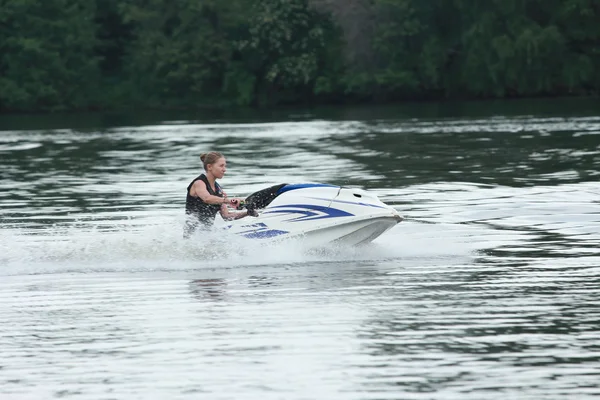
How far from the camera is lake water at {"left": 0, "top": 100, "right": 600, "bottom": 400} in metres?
8.82

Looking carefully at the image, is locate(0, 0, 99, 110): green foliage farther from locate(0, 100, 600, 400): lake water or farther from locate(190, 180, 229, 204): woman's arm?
locate(190, 180, 229, 204): woman's arm

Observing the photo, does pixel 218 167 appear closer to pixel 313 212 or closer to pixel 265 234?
pixel 265 234

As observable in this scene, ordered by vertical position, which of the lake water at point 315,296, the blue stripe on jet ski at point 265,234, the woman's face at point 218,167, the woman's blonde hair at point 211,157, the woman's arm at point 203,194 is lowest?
the lake water at point 315,296

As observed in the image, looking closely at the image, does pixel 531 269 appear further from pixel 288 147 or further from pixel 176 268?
pixel 288 147

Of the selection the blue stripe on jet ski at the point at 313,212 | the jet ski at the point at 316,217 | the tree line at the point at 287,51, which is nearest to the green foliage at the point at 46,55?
the tree line at the point at 287,51

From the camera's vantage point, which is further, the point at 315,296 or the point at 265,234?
the point at 265,234

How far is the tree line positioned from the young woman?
4482 cm

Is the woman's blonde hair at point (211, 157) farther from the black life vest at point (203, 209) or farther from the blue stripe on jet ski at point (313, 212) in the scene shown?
the blue stripe on jet ski at point (313, 212)

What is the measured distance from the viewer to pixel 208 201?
1440 centimetres

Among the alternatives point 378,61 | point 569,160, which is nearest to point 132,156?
point 569,160

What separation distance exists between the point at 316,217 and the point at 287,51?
5476 centimetres

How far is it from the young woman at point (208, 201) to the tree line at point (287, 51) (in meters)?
44.8

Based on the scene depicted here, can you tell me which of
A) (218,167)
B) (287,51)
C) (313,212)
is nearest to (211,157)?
(218,167)

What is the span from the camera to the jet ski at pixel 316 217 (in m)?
14.1
